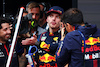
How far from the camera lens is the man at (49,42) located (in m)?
3.37

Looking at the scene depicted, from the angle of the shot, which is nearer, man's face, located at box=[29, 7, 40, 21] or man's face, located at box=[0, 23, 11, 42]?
man's face, located at box=[0, 23, 11, 42]

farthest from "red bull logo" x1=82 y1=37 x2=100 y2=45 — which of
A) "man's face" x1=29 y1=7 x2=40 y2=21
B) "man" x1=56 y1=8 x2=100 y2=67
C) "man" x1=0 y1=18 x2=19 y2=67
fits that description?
"man's face" x1=29 y1=7 x2=40 y2=21

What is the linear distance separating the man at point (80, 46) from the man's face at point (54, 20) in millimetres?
1122

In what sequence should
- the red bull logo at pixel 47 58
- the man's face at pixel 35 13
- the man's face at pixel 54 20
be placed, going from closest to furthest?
the red bull logo at pixel 47 58, the man's face at pixel 54 20, the man's face at pixel 35 13

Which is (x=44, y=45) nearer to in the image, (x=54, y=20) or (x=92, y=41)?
(x=54, y=20)

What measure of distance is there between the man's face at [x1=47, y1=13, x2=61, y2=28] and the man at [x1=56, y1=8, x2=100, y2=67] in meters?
1.12

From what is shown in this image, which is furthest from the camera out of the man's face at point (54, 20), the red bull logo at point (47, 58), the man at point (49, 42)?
the man's face at point (54, 20)

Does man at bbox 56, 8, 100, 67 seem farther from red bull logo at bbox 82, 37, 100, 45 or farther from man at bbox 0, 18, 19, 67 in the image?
man at bbox 0, 18, 19, 67

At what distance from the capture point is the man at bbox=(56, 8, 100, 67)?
2.46m

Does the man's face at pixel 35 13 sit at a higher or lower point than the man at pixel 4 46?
higher

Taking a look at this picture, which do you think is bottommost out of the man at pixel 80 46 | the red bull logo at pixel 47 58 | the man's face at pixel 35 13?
the red bull logo at pixel 47 58

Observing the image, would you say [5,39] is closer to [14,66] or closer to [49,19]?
[14,66]

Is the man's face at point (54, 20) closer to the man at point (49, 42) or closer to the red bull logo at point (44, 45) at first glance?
the man at point (49, 42)

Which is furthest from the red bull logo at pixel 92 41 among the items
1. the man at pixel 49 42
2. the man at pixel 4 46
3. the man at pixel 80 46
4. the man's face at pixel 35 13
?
the man's face at pixel 35 13
